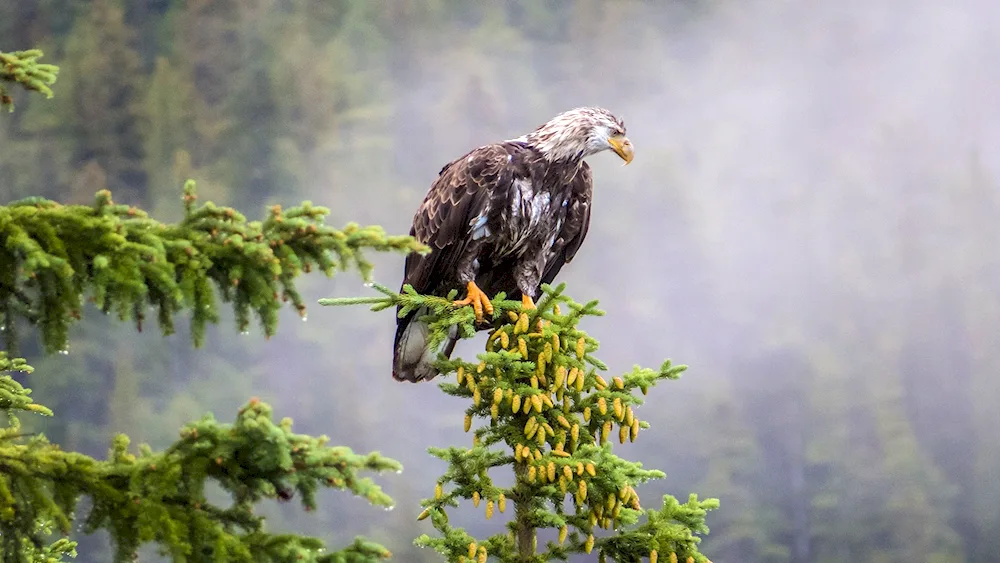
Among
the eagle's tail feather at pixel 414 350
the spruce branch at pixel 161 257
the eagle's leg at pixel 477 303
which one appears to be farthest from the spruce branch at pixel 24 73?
the eagle's tail feather at pixel 414 350

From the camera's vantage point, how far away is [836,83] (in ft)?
89.2

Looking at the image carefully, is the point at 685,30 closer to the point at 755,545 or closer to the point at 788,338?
the point at 788,338

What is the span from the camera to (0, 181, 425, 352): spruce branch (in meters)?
2.21

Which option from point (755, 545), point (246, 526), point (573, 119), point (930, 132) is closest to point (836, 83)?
point (930, 132)

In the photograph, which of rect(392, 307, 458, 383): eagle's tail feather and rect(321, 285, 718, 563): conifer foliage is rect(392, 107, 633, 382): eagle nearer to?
rect(392, 307, 458, 383): eagle's tail feather

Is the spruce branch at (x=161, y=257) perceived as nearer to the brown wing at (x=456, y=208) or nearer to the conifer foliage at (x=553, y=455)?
the conifer foliage at (x=553, y=455)

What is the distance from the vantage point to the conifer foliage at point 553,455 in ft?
12.1

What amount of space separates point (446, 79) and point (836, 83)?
33.9 feet

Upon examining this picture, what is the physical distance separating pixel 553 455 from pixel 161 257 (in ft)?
6.30

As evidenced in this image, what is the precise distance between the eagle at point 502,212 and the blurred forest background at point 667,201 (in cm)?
1511

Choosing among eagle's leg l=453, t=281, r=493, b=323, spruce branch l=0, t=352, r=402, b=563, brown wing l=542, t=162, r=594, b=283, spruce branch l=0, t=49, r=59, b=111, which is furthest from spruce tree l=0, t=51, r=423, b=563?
brown wing l=542, t=162, r=594, b=283

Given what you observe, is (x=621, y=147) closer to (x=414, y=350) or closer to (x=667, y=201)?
(x=414, y=350)

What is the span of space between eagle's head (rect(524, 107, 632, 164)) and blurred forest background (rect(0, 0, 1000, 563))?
1546cm

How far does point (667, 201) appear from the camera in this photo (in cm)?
2572
